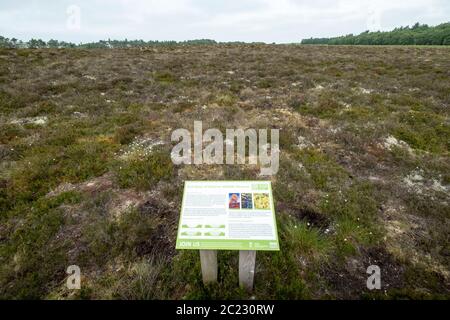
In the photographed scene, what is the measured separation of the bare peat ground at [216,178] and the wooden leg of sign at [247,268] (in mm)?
149

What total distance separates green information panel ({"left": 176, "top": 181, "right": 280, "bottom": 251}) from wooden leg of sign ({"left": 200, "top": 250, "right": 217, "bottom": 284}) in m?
0.47

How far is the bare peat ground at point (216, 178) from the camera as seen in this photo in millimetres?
4449

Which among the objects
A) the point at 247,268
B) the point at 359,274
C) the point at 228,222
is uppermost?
the point at 228,222

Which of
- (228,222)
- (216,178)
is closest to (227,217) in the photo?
(228,222)

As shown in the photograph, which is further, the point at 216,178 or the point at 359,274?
the point at 216,178

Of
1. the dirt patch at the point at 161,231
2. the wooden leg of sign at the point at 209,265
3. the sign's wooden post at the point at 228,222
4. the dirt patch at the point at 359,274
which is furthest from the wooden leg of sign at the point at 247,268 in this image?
the dirt patch at the point at 161,231

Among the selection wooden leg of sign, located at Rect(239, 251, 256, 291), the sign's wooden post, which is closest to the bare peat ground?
wooden leg of sign, located at Rect(239, 251, 256, 291)

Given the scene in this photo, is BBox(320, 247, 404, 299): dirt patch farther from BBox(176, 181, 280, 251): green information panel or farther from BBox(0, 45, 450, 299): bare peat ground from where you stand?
BBox(176, 181, 280, 251): green information panel

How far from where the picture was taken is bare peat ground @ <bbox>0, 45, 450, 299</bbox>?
175 inches

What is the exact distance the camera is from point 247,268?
13.1 ft

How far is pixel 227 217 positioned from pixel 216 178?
11.7 ft

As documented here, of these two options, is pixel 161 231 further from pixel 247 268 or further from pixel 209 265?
pixel 247 268

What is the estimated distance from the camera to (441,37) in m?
69.4

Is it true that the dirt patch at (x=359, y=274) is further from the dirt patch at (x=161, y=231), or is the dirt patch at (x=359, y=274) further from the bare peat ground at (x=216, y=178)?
the dirt patch at (x=161, y=231)
